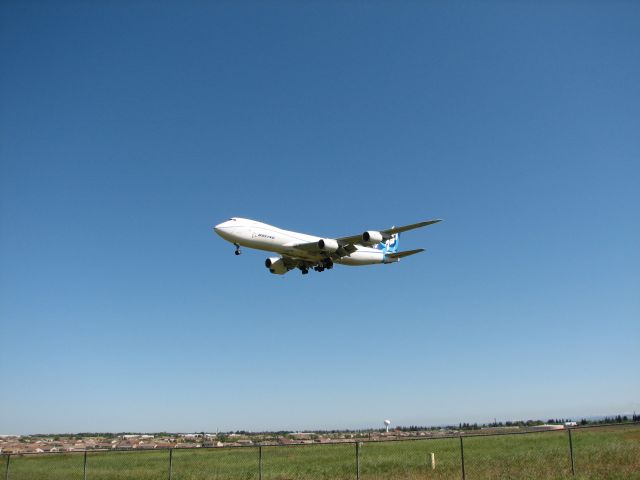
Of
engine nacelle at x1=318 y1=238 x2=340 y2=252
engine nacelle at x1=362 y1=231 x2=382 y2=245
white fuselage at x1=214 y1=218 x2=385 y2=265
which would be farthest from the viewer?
engine nacelle at x1=318 y1=238 x2=340 y2=252

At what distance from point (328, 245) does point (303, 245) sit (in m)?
1.94

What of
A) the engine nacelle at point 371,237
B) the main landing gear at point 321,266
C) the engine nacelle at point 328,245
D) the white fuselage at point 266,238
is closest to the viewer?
the white fuselage at point 266,238

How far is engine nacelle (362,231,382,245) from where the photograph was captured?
39.0 meters

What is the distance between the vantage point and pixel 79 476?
83.0ft

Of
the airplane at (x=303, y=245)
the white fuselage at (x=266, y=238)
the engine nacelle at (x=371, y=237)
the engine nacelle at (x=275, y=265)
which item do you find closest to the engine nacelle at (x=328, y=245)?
the airplane at (x=303, y=245)

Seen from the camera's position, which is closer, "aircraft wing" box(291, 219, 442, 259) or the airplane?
the airplane

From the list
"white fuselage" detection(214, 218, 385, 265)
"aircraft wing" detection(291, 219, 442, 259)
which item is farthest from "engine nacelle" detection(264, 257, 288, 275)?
"aircraft wing" detection(291, 219, 442, 259)

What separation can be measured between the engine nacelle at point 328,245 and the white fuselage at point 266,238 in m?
1.65

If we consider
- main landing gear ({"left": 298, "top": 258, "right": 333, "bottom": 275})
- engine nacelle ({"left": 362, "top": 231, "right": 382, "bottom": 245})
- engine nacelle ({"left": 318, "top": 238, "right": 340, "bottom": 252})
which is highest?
engine nacelle ({"left": 362, "top": 231, "right": 382, "bottom": 245})

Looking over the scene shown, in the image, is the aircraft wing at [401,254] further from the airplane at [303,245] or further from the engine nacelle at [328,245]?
the engine nacelle at [328,245]

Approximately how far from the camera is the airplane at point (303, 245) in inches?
1471

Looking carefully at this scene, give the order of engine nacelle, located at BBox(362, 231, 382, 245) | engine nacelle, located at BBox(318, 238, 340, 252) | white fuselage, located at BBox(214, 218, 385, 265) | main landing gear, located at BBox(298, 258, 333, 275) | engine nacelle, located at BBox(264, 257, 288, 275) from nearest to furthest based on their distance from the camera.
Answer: white fuselage, located at BBox(214, 218, 385, 265) < engine nacelle, located at BBox(362, 231, 382, 245) < engine nacelle, located at BBox(318, 238, 340, 252) < main landing gear, located at BBox(298, 258, 333, 275) < engine nacelle, located at BBox(264, 257, 288, 275)

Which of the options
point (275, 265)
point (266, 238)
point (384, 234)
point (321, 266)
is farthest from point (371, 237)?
point (275, 265)

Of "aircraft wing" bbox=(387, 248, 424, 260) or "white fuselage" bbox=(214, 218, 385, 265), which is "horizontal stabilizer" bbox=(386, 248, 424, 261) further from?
"white fuselage" bbox=(214, 218, 385, 265)
